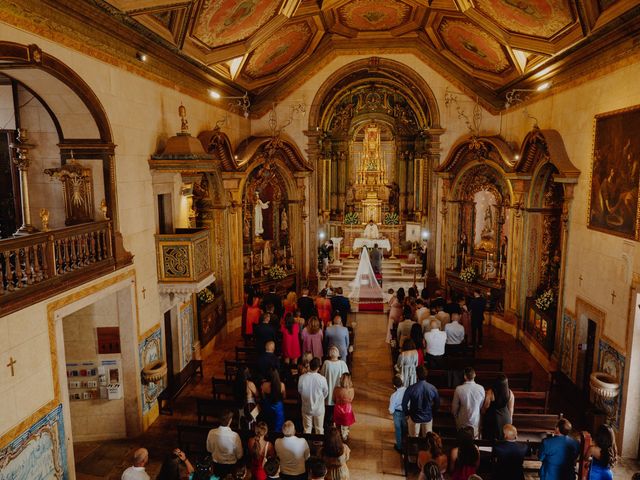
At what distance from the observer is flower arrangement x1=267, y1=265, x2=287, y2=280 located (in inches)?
658

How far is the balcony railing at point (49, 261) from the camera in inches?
213

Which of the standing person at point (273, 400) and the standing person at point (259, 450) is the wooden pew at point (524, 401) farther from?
the standing person at point (259, 450)

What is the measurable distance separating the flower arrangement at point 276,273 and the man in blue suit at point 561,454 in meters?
11.4

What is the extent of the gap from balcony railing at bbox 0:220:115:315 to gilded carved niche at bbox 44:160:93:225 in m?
0.51

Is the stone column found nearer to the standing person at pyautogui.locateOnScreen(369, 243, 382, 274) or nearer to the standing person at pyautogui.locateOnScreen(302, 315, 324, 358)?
the standing person at pyautogui.locateOnScreen(302, 315, 324, 358)

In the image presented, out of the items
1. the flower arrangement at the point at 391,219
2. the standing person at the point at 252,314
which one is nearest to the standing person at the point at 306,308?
the standing person at the point at 252,314

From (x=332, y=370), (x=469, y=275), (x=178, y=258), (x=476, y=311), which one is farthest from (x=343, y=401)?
(x=469, y=275)

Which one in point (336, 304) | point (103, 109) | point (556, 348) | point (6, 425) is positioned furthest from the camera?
point (336, 304)

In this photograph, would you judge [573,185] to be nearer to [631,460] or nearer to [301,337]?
[631,460]

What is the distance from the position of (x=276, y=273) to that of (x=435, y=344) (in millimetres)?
7994

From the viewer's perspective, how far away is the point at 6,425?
5.61 metres

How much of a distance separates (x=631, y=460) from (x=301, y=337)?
247 inches

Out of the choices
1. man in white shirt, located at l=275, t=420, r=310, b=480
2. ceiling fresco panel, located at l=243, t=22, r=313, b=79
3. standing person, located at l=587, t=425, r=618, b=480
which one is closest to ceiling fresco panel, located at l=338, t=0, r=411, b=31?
ceiling fresco panel, located at l=243, t=22, r=313, b=79

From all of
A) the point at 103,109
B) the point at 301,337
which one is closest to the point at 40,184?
the point at 103,109
